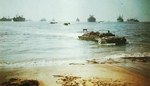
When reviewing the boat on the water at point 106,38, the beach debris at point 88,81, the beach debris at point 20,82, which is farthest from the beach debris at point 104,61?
the beach debris at point 20,82

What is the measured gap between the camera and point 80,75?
A: 5.49m

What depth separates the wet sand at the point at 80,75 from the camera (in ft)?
17.5

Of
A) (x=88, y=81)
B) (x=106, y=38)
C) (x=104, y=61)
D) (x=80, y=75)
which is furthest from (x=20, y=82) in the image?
(x=106, y=38)

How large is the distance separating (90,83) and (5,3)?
2.07 m

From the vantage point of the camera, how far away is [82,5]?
6.01 metres

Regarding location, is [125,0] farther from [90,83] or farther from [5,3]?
[5,3]

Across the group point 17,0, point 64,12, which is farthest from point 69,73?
point 17,0

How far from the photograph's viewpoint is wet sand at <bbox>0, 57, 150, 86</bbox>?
5332 millimetres

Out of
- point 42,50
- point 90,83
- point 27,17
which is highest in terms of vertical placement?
point 27,17

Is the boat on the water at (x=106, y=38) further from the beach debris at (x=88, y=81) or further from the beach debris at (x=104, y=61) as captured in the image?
the beach debris at (x=88, y=81)

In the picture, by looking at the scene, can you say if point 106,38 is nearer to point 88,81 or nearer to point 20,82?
point 88,81

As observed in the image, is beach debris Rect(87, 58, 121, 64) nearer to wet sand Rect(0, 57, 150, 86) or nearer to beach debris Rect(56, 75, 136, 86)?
wet sand Rect(0, 57, 150, 86)

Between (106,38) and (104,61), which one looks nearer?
(104,61)

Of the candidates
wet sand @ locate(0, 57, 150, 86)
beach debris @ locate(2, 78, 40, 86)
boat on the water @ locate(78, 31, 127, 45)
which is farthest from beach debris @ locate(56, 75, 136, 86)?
boat on the water @ locate(78, 31, 127, 45)
